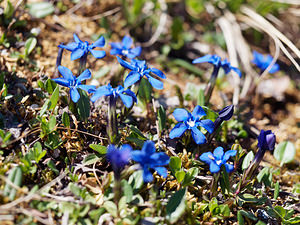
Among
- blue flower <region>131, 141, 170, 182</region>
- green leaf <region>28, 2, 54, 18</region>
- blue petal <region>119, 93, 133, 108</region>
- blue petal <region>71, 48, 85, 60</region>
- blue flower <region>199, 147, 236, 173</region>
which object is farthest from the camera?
green leaf <region>28, 2, 54, 18</region>

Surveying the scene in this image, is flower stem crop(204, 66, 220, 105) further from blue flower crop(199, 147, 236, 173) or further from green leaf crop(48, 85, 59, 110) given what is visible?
green leaf crop(48, 85, 59, 110)

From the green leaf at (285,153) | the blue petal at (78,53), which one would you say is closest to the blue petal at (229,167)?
the green leaf at (285,153)

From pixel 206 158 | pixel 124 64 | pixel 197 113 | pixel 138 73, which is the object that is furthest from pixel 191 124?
pixel 124 64

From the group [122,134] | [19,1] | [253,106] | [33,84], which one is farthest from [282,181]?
[19,1]

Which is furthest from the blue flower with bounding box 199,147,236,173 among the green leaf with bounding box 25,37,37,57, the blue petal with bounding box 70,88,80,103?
the green leaf with bounding box 25,37,37,57

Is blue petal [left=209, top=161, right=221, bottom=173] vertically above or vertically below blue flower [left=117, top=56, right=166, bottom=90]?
below

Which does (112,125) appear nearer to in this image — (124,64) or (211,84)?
(124,64)

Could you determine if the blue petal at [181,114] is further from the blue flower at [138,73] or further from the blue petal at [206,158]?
the blue petal at [206,158]
